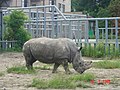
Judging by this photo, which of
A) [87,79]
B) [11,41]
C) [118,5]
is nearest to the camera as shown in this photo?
[87,79]

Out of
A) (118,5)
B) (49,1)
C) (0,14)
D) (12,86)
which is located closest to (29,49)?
(12,86)

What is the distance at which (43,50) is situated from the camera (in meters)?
13.0

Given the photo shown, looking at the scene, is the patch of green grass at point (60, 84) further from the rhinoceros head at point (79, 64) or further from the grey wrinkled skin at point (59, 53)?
A: the grey wrinkled skin at point (59, 53)

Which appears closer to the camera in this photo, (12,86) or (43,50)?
(12,86)

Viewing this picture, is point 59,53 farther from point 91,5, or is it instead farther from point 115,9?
point 91,5

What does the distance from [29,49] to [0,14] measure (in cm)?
1353

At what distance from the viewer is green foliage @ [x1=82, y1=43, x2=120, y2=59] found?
20006 mm

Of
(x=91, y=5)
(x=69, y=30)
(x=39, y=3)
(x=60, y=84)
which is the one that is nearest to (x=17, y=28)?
(x=69, y=30)

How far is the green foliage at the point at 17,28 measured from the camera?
24562mm

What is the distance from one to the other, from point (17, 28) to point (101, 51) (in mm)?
6573

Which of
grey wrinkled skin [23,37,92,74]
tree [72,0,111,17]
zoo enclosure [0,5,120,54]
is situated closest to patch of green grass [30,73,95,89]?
grey wrinkled skin [23,37,92,74]

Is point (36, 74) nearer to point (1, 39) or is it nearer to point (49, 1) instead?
point (1, 39)

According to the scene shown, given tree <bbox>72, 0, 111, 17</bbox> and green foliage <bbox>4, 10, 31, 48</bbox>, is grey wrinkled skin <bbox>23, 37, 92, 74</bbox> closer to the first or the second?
green foliage <bbox>4, 10, 31, 48</bbox>

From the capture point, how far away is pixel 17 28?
81.7 feet
